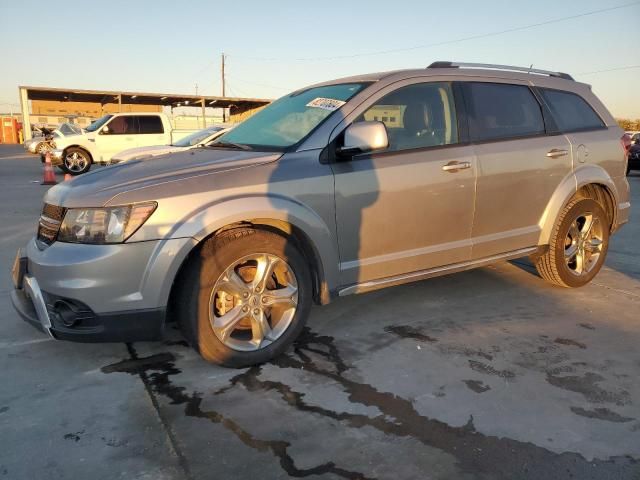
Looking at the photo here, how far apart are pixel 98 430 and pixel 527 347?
8.56ft

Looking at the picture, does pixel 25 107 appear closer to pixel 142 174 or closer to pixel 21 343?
pixel 21 343

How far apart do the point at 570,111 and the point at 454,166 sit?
1.62m

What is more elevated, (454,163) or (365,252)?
(454,163)

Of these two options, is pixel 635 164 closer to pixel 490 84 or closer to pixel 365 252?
pixel 490 84

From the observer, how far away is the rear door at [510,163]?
3904 millimetres

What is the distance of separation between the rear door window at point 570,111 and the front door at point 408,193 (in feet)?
3.77

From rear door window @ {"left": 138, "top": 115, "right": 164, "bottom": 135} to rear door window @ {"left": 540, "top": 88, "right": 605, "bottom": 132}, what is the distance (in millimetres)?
14954

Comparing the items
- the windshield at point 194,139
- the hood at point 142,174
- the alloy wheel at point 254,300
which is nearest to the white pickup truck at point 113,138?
the windshield at point 194,139

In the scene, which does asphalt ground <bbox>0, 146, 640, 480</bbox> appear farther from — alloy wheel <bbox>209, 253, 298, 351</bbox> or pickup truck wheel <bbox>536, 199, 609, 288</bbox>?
pickup truck wheel <bbox>536, 199, 609, 288</bbox>

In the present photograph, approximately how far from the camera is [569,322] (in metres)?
3.87

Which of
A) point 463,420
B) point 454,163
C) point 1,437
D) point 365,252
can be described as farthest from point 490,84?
point 1,437

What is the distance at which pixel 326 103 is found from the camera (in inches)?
143

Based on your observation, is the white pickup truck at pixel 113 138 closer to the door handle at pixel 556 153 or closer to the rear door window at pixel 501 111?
the rear door window at pixel 501 111

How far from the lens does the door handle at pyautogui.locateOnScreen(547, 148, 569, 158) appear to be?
13.8 feet
